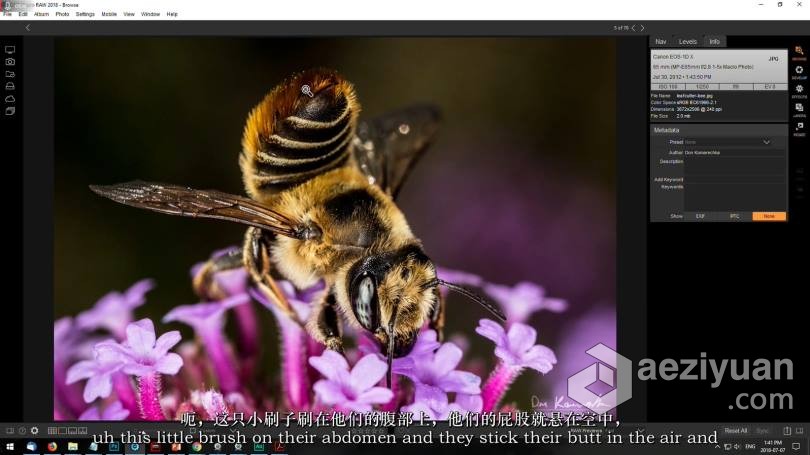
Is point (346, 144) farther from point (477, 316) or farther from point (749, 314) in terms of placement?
point (477, 316)

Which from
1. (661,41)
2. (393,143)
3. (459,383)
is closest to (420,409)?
(459,383)

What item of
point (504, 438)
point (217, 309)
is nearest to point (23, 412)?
point (217, 309)

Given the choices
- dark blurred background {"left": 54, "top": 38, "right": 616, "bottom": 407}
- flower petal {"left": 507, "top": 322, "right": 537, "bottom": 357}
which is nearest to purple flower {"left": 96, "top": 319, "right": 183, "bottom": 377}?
flower petal {"left": 507, "top": 322, "right": 537, "bottom": 357}

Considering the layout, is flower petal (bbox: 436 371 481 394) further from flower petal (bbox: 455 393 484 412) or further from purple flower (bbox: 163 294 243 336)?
purple flower (bbox: 163 294 243 336)

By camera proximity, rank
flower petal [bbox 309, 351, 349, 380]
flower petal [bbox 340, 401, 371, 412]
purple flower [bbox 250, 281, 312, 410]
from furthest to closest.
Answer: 1. purple flower [bbox 250, 281, 312, 410]
2. flower petal [bbox 309, 351, 349, 380]
3. flower petal [bbox 340, 401, 371, 412]

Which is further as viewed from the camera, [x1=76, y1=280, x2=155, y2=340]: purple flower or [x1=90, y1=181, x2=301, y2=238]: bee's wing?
[x1=76, y1=280, x2=155, y2=340]: purple flower

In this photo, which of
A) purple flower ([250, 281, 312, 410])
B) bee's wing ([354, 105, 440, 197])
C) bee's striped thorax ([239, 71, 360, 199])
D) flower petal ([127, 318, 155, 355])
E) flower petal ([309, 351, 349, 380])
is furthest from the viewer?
bee's wing ([354, 105, 440, 197])

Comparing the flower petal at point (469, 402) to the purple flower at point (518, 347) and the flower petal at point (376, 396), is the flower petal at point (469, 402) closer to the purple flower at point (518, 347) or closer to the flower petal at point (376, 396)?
the purple flower at point (518, 347)
